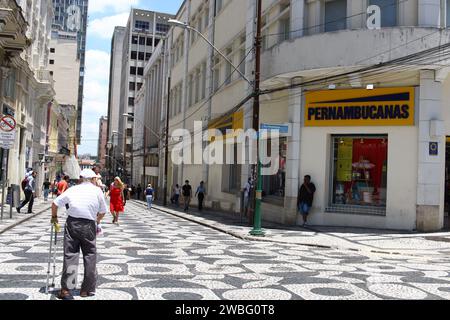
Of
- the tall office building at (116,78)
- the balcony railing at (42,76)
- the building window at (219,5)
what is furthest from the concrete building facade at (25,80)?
A: the tall office building at (116,78)

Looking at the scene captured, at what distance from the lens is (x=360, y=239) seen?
13.8m

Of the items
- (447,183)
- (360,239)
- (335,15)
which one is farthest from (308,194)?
(335,15)

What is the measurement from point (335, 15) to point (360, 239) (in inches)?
321

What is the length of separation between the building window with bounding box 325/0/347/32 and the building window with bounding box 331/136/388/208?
3900mm


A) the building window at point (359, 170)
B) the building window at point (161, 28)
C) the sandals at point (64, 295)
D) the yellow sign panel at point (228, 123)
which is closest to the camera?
the sandals at point (64, 295)

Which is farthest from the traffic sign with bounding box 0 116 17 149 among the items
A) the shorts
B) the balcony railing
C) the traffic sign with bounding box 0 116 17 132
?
the balcony railing

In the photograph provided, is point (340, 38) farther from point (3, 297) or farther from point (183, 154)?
point (183, 154)

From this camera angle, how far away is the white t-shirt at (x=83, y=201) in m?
6.32

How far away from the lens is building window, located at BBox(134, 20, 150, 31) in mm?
112062

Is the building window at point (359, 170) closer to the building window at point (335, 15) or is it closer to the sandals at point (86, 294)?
the building window at point (335, 15)

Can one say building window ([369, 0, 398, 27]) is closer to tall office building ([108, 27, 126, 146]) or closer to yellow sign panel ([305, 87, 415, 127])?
yellow sign panel ([305, 87, 415, 127])

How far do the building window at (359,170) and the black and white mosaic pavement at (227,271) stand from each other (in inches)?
200
